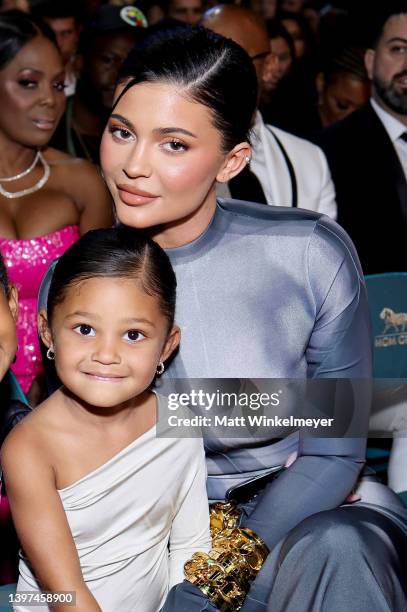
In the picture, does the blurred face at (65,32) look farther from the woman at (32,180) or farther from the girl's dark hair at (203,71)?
the girl's dark hair at (203,71)

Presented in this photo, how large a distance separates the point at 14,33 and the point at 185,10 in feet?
7.57

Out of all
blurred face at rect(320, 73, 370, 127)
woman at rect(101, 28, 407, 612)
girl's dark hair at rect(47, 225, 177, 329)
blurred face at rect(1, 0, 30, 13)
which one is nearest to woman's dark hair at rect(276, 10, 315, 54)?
blurred face at rect(320, 73, 370, 127)

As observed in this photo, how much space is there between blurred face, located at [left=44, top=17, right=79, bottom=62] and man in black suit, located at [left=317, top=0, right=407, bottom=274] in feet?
4.81

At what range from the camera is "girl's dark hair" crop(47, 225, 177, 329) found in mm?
1533

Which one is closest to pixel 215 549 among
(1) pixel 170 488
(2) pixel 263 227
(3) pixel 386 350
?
(1) pixel 170 488

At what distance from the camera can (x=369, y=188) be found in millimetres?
3180

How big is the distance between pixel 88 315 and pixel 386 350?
2.93 feet

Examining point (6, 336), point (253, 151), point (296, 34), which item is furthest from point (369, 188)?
point (296, 34)

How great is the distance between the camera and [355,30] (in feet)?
13.2

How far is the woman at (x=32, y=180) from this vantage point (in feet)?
8.73

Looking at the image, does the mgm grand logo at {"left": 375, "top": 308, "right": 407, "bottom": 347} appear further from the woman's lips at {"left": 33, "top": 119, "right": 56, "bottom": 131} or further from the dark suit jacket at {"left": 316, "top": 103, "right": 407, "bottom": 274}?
the woman's lips at {"left": 33, "top": 119, "right": 56, "bottom": 131}

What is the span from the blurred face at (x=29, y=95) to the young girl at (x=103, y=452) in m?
1.23

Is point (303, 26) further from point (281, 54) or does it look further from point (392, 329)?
point (392, 329)

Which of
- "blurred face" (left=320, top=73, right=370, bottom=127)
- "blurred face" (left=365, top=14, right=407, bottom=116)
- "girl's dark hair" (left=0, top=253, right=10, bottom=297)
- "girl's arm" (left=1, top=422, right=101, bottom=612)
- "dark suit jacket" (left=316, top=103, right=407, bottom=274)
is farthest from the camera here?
"blurred face" (left=320, top=73, right=370, bottom=127)
